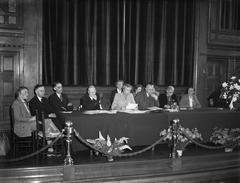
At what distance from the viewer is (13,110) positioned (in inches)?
224

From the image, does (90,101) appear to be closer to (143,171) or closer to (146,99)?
(146,99)

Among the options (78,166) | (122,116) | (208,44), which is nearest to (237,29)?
(208,44)

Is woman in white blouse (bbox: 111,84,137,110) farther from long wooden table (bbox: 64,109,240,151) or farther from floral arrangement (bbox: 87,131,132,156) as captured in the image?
floral arrangement (bbox: 87,131,132,156)

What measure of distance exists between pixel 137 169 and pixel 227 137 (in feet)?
6.64

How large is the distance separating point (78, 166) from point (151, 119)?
1.71 meters

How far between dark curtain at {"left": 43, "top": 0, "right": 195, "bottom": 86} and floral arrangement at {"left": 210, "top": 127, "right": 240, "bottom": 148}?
4.07m

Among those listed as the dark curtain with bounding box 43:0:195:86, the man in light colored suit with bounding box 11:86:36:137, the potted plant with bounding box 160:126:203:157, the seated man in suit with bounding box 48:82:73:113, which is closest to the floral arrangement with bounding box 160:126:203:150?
the potted plant with bounding box 160:126:203:157

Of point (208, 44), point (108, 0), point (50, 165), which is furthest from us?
point (208, 44)

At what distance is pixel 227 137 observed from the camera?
20.7 ft

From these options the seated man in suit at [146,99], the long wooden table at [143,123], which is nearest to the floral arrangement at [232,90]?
the long wooden table at [143,123]

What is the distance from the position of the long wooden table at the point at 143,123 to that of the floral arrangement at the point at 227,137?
0.57ft

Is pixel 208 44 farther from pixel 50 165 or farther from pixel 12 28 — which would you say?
pixel 50 165

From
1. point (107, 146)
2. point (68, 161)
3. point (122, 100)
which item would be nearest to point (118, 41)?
point (122, 100)

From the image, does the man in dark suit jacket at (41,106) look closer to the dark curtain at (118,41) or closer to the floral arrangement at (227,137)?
the dark curtain at (118,41)
